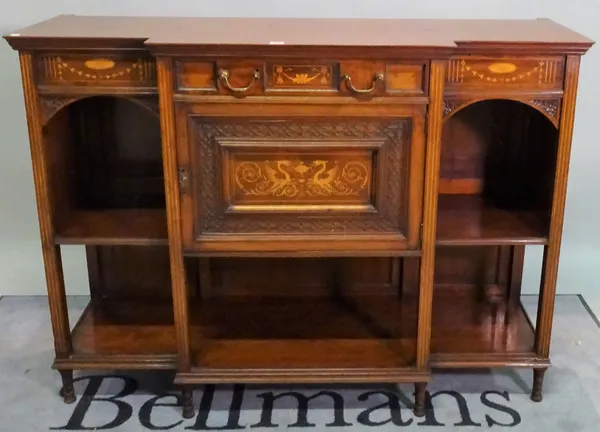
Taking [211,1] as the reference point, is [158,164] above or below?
below

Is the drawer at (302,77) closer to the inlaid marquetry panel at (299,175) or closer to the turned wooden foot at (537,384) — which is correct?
the inlaid marquetry panel at (299,175)

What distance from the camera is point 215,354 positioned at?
2.15 metres

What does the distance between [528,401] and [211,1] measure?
1.54m

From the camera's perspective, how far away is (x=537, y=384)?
2.15 m

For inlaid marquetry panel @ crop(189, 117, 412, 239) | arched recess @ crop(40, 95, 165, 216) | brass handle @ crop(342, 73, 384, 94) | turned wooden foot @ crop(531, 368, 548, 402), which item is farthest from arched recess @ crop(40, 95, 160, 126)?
turned wooden foot @ crop(531, 368, 548, 402)

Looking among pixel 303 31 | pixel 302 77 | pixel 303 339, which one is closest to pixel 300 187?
pixel 302 77

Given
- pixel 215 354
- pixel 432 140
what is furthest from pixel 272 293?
pixel 432 140

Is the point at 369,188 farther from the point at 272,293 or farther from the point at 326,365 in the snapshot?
the point at 272,293

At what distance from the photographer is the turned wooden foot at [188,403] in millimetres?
2094

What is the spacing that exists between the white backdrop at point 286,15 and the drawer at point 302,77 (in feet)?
2.36

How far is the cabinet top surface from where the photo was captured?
178cm

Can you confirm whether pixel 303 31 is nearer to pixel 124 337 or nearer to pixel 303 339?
pixel 303 339

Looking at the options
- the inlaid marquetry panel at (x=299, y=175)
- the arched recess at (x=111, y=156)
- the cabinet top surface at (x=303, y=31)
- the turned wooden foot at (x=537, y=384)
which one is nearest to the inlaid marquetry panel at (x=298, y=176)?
the inlaid marquetry panel at (x=299, y=175)

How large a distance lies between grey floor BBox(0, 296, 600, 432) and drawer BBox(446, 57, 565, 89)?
900 millimetres
